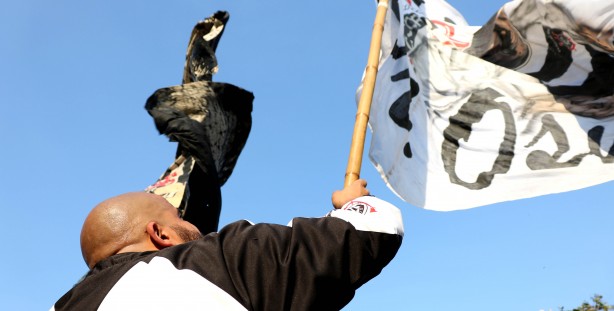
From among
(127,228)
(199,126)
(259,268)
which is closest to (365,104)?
(199,126)

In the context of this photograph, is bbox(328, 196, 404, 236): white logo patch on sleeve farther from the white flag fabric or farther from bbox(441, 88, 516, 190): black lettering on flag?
bbox(441, 88, 516, 190): black lettering on flag

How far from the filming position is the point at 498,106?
6090mm

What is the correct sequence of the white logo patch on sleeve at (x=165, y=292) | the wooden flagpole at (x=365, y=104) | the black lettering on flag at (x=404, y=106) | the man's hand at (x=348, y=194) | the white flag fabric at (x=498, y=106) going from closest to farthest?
the white logo patch on sleeve at (x=165, y=292) → the man's hand at (x=348, y=194) → the wooden flagpole at (x=365, y=104) → the white flag fabric at (x=498, y=106) → the black lettering on flag at (x=404, y=106)

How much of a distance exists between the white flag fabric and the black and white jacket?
311cm

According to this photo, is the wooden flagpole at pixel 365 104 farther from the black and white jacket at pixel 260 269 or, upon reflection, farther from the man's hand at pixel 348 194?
the black and white jacket at pixel 260 269

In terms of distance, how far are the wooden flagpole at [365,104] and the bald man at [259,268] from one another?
3.60 ft

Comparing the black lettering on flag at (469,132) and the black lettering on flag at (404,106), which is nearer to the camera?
the black lettering on flag at (469,132)

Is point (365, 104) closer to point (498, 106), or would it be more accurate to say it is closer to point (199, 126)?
point (199, 126)

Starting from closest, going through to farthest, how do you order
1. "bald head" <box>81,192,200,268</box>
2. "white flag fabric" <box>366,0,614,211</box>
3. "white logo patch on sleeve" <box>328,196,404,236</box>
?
"white logo patch on sleeve" <box>328,196,404,236</box>, "bald head" <box>81,192,200,268</box>, "white flag fabric" <box>366,0,614,211</box>

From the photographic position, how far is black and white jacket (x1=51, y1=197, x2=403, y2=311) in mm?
2566

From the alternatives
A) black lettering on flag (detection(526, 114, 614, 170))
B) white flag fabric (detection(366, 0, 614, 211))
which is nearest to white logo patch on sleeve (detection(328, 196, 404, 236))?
white flag fabric (detection(366, 0, 614, 211))

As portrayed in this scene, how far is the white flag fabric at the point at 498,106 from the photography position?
580 centimetres

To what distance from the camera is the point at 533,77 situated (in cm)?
619

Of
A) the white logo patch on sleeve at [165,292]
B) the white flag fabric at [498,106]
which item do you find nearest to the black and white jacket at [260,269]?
the white logo patch on sleeve at [165,292]
